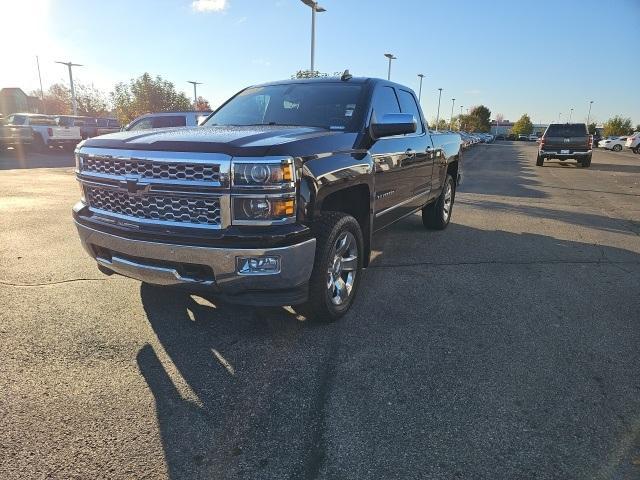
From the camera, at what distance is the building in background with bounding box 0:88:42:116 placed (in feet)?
239

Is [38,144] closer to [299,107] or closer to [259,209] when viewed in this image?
[299,107]

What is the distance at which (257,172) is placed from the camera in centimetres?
282

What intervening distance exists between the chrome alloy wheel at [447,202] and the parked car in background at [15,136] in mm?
19987

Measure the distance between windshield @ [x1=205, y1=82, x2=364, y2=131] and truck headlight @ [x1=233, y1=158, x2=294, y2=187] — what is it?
4.05 feet

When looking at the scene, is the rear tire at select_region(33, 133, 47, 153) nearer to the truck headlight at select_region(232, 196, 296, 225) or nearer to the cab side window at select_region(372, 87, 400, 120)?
the cab side window at select_region(372, 87, 400, 120)

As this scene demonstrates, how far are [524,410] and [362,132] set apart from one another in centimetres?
245

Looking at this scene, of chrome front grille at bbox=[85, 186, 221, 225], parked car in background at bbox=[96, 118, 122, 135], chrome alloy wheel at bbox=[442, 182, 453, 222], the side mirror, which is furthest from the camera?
parked car in background at bbox=[96, 118, 122, 135]

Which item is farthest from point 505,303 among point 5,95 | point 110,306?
point 5,95

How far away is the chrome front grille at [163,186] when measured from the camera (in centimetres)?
286

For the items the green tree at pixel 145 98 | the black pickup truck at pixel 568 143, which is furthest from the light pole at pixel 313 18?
the green tree at pixel 145 98

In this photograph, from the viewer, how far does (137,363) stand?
9.94 ft

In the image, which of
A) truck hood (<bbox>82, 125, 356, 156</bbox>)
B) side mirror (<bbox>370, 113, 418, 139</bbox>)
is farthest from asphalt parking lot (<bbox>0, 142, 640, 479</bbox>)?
side mirror (<bbox>370, 113, 418, 139</bbox>)

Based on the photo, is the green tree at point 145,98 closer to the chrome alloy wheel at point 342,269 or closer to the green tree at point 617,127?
the chrome alloy wheel at point 342,269

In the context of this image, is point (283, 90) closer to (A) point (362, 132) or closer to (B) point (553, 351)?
(A) point (362, 132)
